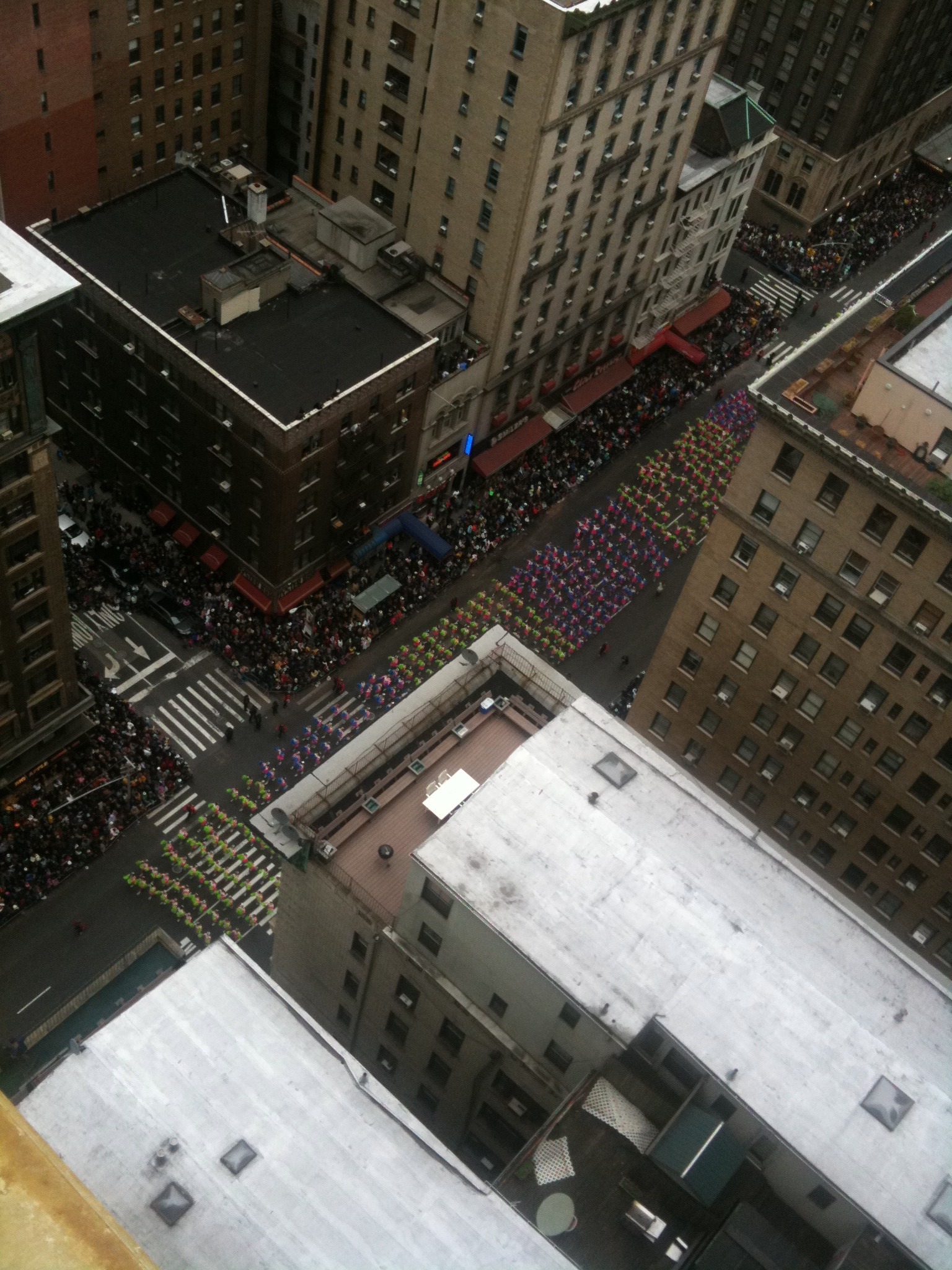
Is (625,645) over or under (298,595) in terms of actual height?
under

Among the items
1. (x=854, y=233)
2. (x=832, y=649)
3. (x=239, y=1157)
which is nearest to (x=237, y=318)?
(x=832, y=649)

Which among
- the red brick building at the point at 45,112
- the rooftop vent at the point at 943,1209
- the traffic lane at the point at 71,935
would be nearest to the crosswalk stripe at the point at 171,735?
the traffic lane at the point at 71,935

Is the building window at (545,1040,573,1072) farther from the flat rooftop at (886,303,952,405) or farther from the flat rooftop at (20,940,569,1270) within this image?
the flat rooftop at (886,303,952,405)

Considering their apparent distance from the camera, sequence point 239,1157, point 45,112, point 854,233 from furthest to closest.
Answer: point 854,233 → point 45,112 → point 239,1157

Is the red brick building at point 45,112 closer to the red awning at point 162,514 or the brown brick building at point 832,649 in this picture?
the red awning at point 162,514

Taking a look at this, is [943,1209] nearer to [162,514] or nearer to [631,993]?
[631,993]

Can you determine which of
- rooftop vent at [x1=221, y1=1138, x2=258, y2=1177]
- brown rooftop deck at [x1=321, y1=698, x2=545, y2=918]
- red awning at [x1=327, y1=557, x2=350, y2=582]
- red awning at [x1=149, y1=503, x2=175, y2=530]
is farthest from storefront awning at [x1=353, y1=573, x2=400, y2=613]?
rooftop vent at [x1=221, y1=1138, x2=258, y2=1177]
